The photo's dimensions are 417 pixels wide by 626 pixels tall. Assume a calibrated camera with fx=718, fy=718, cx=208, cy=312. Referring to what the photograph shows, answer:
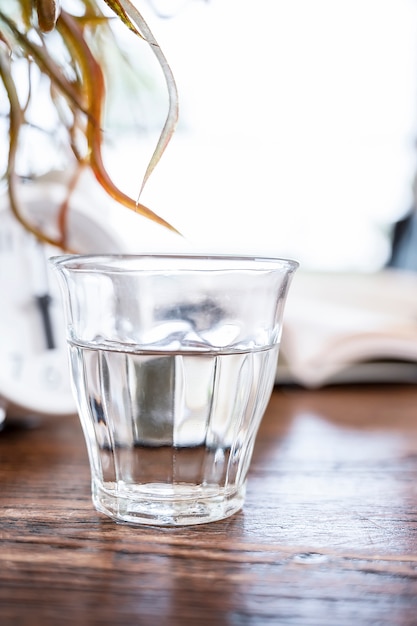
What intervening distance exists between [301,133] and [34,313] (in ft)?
4.32

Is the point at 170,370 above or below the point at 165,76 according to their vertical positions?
below

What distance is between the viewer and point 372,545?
0.31 meters

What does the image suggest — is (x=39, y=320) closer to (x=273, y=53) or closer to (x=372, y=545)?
(x=372, y=545)

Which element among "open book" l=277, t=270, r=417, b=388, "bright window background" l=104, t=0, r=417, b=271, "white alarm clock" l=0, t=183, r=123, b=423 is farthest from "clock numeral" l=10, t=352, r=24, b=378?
"bright window background" l=104, t=0, r=417, b=271

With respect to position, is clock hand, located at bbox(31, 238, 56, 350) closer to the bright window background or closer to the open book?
the open book

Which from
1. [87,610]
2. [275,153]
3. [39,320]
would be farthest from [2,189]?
[275,153]

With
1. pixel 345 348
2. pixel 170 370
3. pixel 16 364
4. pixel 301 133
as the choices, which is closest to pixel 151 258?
pixel 170 370

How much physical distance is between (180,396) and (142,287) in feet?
0.18

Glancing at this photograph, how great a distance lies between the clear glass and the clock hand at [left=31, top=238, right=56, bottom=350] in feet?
0.75

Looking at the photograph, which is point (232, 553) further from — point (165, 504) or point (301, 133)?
point (301, 133)

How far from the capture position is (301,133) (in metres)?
1.76

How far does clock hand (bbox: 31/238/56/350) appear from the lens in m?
0.57

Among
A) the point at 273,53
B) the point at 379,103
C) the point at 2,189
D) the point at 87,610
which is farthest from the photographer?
the point at 379,103

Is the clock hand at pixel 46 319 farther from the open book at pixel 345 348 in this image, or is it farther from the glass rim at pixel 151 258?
the open book at pixel 345 348
